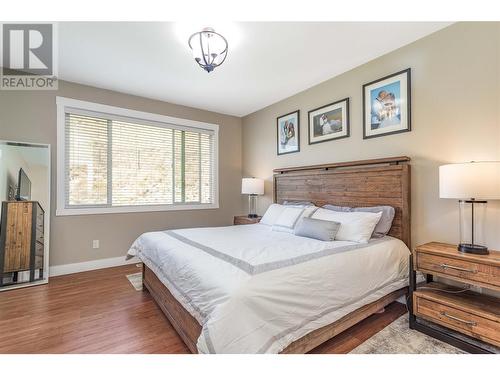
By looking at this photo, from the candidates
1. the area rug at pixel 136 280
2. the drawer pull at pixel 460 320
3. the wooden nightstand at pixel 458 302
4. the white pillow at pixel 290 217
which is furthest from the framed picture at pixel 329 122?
the area rug at pixel 136 280

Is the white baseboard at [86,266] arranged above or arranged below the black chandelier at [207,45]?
below

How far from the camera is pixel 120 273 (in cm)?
336

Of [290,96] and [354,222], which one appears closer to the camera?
[354,222]

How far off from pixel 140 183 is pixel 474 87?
13.8 feet

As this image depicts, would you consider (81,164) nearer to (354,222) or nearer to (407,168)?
(354,222)

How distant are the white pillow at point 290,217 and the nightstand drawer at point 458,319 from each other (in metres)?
1.32

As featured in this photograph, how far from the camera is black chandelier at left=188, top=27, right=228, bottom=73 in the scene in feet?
6.55

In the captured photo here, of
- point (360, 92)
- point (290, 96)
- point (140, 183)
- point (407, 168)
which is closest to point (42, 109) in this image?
point (140, 183)

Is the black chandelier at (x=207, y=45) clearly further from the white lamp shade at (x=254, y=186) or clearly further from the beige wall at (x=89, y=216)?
the white lamp shade at (x=254, y=186)

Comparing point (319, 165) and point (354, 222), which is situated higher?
point (319, 165)

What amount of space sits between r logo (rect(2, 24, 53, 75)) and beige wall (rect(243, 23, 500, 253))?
3.31 m

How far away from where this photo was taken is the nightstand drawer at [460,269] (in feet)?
5.24

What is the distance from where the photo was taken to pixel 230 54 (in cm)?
262

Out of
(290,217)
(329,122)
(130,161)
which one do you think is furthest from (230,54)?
(130,161)
